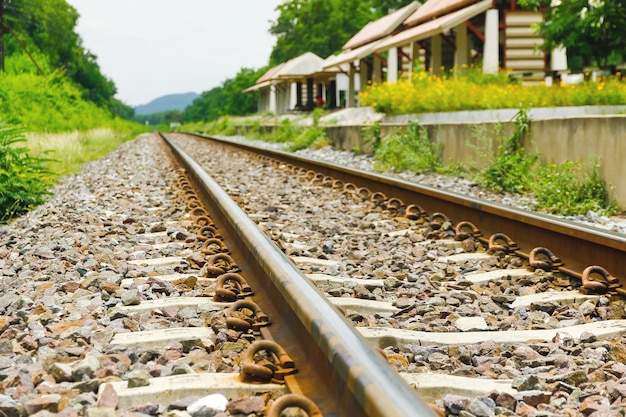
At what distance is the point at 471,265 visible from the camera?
4.38 m

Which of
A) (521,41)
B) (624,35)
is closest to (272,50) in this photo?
(521,41)

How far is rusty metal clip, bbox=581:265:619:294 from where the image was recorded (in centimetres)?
358

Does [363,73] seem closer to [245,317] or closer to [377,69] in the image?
[377,69]

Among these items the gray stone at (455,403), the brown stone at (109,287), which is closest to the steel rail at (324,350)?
the gray stone at (455,403)

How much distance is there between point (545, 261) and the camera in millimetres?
4168

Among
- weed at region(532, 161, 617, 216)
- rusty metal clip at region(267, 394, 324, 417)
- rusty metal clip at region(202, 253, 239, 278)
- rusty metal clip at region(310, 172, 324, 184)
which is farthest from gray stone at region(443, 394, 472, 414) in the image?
rusty metal clip at region(310, 172, 324, 184)

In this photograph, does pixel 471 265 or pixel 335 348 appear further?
pixel 471 265

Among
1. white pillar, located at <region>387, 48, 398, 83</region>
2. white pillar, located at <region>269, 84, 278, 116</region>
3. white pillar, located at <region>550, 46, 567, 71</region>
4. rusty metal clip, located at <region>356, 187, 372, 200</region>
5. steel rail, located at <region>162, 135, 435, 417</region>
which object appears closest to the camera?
steel rail, located at <region>162, 135, 435, 417</region>

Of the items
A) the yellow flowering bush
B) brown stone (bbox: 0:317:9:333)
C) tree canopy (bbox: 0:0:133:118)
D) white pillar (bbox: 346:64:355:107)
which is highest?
tree canopy (bbox: 0:0:133:118)

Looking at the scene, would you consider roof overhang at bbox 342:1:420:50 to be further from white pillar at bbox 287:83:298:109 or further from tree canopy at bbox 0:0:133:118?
tree canopy at bbox 0:0:133:118

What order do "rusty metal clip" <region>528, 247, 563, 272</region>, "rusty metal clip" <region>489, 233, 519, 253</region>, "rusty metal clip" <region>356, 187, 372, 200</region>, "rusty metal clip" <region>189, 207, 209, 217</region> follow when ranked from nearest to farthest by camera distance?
"rusty metal clip" <region>528, 247, 563, 272</region> < "rusty metal clip" <region>489, 233, 519, 253</region> < "rusty metal clip" <region>189, 207, 209, 217</region> < "rusty metal clip" <region>356, 187, 372, 200</region>

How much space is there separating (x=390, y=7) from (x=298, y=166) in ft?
200

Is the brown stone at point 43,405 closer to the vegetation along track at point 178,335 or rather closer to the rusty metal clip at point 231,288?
the vegetation along track at point 178,335

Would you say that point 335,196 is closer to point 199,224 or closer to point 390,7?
point 199,224
